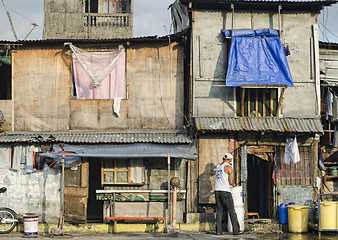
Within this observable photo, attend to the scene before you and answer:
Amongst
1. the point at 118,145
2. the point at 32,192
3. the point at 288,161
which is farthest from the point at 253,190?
the point at 32,192

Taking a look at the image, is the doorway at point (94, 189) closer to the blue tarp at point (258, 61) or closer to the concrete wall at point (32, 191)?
the concrete wall at point (32, 191)

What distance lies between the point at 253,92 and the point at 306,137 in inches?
92.7

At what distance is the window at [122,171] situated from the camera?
15672 mm

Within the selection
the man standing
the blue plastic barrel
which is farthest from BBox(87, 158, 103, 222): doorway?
the blue plastic barrel

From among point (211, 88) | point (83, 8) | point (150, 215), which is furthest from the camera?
point (83, 8)

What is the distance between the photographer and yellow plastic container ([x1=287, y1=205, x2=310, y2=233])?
48.0 feet

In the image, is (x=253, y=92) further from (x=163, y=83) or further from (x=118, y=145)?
(x=118, y=145)

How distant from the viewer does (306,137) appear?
16.1m

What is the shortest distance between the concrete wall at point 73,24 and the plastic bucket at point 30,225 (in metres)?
13.5

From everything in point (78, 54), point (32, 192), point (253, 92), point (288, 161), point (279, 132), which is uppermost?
point (78, 54)

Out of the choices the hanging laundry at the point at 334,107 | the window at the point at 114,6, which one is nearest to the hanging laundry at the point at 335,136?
the hanging laundry at the point at 334,107

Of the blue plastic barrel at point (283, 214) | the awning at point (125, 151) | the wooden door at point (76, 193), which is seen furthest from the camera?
the blue plastic barrel at point (283, 214)

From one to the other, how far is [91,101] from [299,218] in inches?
314

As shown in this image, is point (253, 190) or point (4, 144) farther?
point (253, 190)
